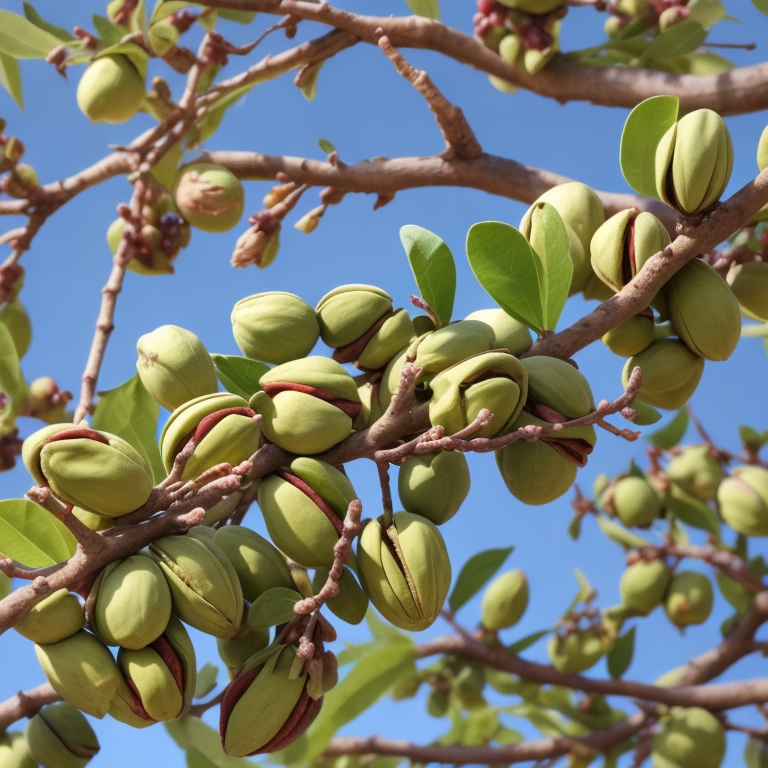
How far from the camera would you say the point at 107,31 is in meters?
1.77

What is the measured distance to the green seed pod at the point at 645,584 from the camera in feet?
6.63

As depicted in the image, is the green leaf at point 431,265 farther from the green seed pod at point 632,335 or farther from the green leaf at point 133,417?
the green leaf at point 133,417

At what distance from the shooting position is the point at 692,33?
1.62 meters

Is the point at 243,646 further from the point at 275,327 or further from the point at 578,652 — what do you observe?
the point at 578,652

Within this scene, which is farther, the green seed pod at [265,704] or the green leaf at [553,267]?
the green leaf at [553,267]

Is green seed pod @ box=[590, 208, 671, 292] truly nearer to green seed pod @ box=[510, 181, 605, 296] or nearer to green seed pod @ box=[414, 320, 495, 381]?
green seed pod @ box=[510, 181, 605, 296]

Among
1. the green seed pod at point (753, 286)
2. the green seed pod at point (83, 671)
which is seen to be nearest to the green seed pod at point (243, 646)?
the green seed pod at point (83, 671)

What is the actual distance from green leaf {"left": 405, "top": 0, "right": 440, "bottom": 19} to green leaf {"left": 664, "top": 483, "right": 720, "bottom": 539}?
1.27 metres

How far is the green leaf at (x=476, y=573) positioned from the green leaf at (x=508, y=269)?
756 mm

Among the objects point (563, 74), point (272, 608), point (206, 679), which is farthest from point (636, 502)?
point (272, 608)

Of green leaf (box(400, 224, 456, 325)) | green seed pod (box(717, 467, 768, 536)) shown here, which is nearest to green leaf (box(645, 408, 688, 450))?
green seed pod (box(717, 467, 768, 536))

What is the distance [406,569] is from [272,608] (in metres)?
0.12

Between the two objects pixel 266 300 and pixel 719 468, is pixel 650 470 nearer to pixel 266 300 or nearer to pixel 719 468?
pixel 719 468

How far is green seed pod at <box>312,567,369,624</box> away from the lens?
810 millimetres
